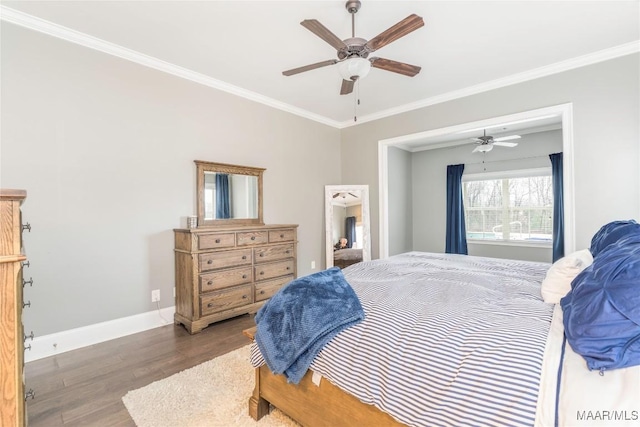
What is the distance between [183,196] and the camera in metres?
3.34

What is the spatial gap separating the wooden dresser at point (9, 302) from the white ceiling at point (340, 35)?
6.52 feet

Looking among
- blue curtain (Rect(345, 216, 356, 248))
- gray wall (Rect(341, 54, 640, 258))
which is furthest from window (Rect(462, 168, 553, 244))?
blue curtain (Rect(345, 216, 356, 248))

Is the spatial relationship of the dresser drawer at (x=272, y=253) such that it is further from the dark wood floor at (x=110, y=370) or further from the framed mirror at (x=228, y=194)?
the dark wood floor at (x=110, y=370)

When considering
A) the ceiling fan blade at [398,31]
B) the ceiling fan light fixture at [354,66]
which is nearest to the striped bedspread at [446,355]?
the ceiling fan light fixture at [354,66]

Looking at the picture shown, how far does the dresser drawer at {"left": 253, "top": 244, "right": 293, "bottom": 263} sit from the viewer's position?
3.55m

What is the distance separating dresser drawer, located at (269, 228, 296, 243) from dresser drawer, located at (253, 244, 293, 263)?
0.27ft

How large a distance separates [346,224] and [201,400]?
11.3ft

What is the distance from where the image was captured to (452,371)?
42.9 inches

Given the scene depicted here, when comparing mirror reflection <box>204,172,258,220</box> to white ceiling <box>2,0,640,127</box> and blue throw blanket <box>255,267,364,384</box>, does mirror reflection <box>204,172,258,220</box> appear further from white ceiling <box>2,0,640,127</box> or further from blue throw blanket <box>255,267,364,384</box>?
blue throw blanket <box>255,267,364,384</box>

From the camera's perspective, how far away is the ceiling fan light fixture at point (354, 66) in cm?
214

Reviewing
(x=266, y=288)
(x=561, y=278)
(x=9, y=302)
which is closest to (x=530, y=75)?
(x=561, y=278)

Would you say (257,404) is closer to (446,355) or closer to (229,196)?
(446,355)

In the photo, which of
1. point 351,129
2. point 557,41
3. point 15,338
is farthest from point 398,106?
point 15,338

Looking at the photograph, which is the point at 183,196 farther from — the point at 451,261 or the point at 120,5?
the point at 451,261
